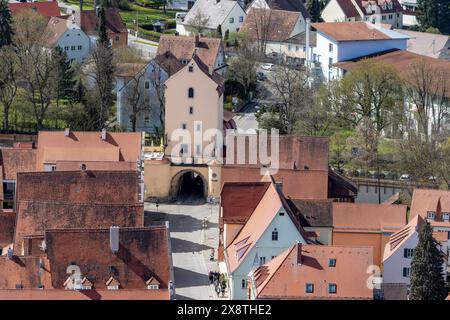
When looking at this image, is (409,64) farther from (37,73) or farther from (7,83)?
(7,83)

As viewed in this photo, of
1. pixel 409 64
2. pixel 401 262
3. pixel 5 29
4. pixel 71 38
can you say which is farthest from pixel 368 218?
pixel 71 38

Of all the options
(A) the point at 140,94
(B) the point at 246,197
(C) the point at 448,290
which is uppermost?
(A) the point at 140,94

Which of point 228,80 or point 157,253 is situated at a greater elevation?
point 228,80

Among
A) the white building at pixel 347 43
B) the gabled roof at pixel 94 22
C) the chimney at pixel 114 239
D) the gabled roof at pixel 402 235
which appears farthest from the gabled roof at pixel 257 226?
the gabled roof at pixel 94 22

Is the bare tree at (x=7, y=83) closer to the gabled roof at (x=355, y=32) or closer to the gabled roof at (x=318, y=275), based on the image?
the gabled roof at (x=355, y=32)

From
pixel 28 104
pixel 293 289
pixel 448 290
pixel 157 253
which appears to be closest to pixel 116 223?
pixel 157 253

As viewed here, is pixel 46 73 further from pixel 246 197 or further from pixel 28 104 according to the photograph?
pixel 246 197

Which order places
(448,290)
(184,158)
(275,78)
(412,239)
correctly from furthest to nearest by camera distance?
(275,78) → (184,158) → (412,239) → (448,290)

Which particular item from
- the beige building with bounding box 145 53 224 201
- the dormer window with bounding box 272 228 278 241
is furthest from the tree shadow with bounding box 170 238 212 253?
the dormer window with bounding box 272 228 278 241
